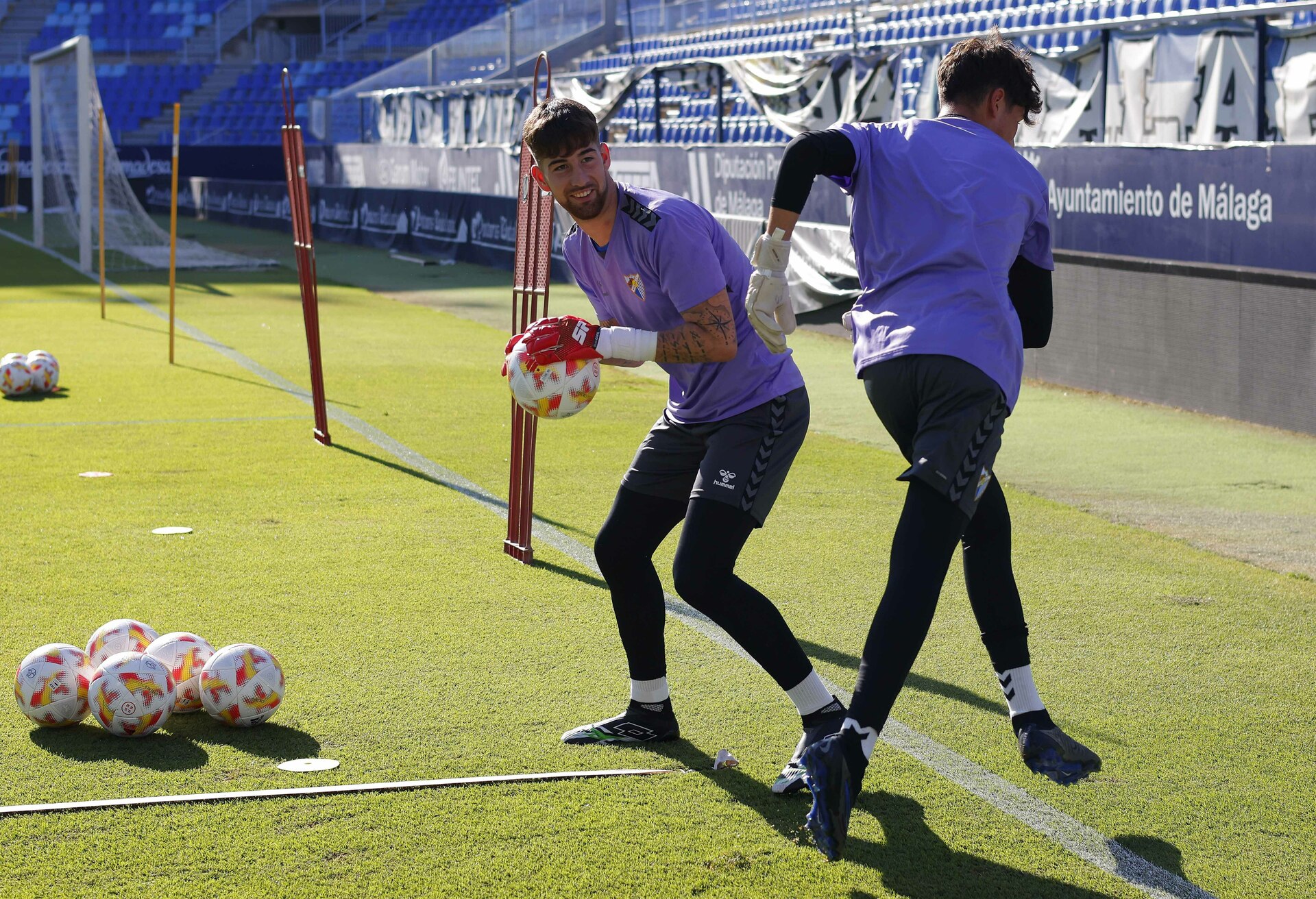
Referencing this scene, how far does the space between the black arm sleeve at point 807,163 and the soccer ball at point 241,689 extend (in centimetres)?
215

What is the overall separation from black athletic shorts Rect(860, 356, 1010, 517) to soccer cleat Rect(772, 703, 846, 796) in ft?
2.60

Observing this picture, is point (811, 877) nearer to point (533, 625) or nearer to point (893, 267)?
point (893, 267)

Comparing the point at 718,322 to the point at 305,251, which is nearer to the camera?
the point at 718,322

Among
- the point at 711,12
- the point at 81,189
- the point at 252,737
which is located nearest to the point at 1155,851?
the point at 252,737

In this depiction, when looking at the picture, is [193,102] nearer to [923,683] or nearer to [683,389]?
[923,683]

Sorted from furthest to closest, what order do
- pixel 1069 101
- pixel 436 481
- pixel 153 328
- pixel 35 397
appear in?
pixel 153 328
pixel 1069 101
pixel 35 397
pixel 436 481

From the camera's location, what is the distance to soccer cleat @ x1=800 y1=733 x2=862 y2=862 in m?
3.30

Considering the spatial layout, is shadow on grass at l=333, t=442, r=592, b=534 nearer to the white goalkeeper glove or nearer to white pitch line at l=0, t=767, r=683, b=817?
white pitch line at l=0, t=767, r=683, b=817

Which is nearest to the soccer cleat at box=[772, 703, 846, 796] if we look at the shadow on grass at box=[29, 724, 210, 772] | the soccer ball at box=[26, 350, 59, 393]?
the shadow on grass at box=[29, 724, 210, 772]

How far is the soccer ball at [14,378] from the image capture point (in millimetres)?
11383

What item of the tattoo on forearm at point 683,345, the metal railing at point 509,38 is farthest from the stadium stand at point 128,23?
the tattoo on forearm at point 683,345

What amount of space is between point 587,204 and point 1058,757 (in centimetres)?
193

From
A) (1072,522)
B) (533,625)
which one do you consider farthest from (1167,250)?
(533,625)

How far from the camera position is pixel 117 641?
477cm
